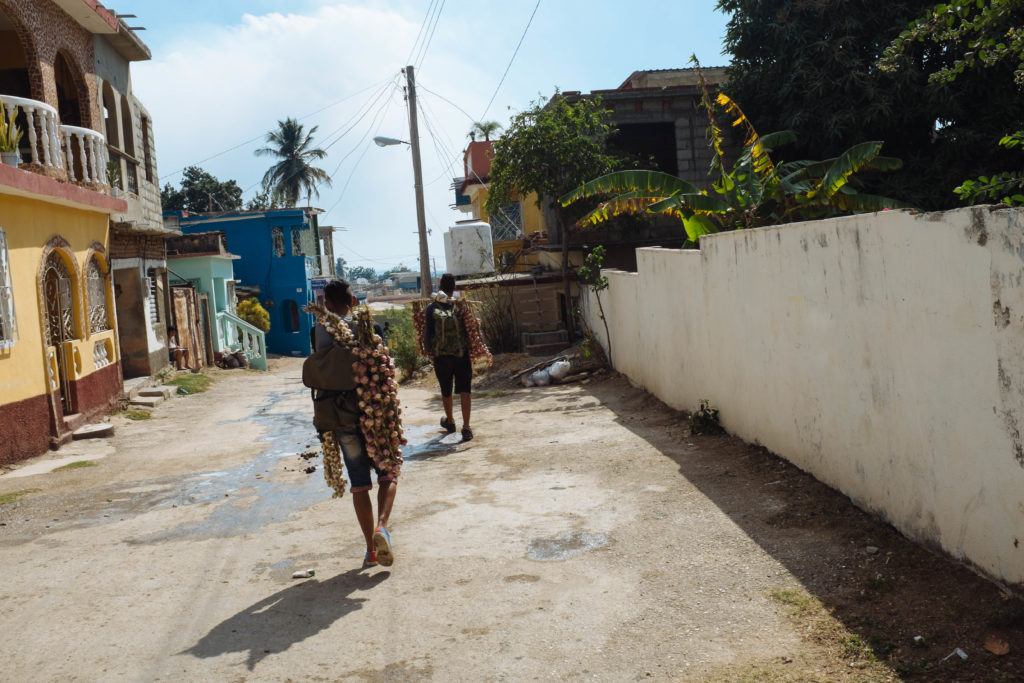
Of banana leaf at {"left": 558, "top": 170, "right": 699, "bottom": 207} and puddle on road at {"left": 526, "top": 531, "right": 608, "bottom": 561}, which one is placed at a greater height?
banana leaf at {"left": 558, "top": 170, "right": 699, "bottom": 207}

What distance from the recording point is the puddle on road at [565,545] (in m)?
5.21

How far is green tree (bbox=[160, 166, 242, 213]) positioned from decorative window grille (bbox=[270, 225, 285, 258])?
1318 cm

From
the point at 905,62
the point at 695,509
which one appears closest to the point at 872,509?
the point at 695,509

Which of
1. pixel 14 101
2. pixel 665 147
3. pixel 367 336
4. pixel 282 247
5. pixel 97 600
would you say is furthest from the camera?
pixel 282 247

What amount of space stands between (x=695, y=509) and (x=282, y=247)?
118 ft

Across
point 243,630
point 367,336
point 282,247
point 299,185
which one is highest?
point 299,185

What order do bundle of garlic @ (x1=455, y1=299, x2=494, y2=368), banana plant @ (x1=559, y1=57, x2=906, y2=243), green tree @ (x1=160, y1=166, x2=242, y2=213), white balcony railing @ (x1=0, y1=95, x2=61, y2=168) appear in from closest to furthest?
bundle of garlic @ (x1=455, y1=299, x2=494, y2=368) → white balcony railing @ (x1=0, y1=95, x2=61, y2=168) → banana plant @ (x1=559, y1=57, x2=906, y2=243) → green tree @ (x1=160, y1=166, x2=242, y2=213)

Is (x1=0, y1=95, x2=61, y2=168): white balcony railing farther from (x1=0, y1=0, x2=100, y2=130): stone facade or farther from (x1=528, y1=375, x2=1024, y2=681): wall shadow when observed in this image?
(x1=528, y1=375, x2=1024, y2=681): wall shadow

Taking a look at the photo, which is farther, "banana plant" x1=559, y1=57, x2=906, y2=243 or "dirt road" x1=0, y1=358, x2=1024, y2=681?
"banana plant" x1=559, y1=57, x2=906, y2=243

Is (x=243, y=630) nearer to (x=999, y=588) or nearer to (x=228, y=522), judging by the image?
(x=228, y=522)

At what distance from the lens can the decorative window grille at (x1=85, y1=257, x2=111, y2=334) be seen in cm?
1369

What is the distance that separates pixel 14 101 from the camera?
1093 centimetres

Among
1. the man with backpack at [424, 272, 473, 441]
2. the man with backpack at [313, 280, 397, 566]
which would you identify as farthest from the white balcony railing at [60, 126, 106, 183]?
the man with backpack at [313, 280, 397, 566]

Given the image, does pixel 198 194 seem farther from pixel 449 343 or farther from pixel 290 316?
pixel 449 343
